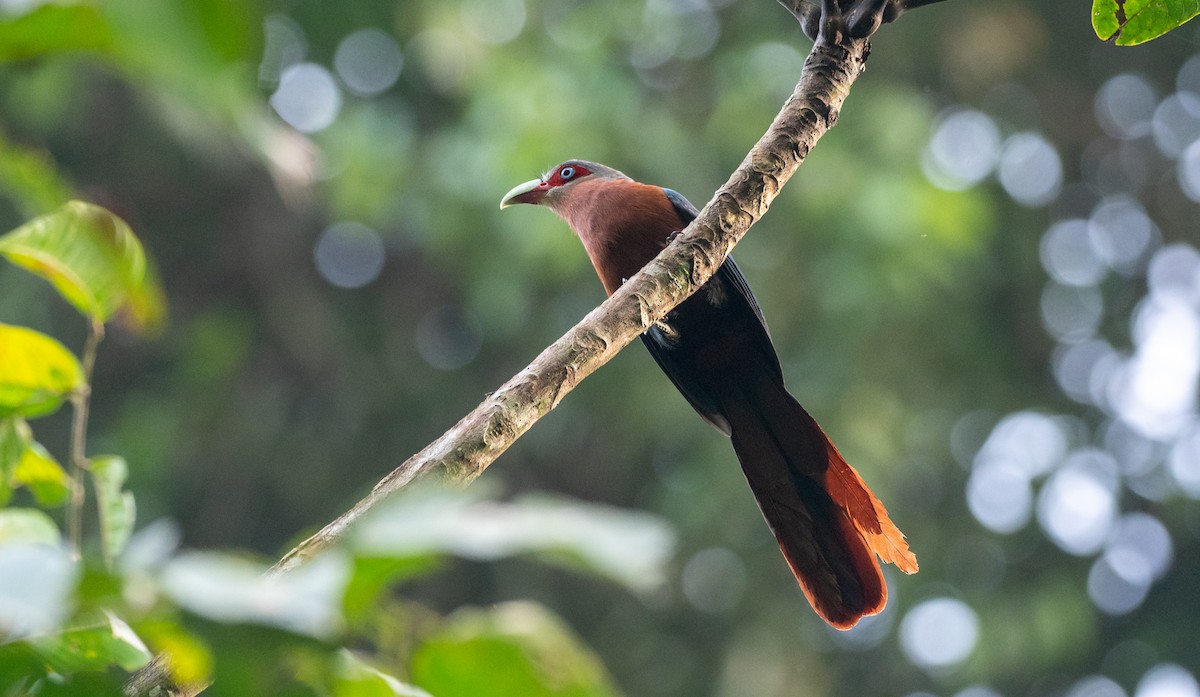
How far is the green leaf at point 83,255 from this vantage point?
49.9 inches

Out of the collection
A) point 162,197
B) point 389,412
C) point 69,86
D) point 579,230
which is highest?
point 162,197

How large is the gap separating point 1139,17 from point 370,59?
298 inches

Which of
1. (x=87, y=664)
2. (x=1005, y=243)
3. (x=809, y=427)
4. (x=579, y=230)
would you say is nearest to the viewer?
(x=87, y=664)

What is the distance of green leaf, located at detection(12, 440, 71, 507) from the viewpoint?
4.81 feet

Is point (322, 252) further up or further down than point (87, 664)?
further up

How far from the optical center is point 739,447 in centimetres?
339

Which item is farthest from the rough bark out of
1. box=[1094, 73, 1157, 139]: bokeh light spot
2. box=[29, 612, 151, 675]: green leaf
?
box=[1094, 73, 1157, 139]: bokeh light spot

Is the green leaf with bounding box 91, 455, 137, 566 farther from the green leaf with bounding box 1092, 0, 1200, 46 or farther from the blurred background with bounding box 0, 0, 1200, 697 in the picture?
the blurred background with bounding box 0, 0, 1200, 697

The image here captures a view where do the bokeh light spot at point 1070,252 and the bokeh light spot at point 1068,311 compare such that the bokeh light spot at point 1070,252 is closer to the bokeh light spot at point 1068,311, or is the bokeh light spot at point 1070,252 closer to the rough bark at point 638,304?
the bokeh light spot at point 1068,311

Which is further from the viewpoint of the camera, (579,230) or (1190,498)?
(1190,498)

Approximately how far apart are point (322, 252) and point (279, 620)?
345 inches

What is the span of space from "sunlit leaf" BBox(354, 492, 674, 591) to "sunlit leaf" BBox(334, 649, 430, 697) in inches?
7.4

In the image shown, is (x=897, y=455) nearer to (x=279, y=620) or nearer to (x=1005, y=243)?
(x=1005, y=243)

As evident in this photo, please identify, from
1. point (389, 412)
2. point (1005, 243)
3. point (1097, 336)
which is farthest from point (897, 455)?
point (389, 412)
